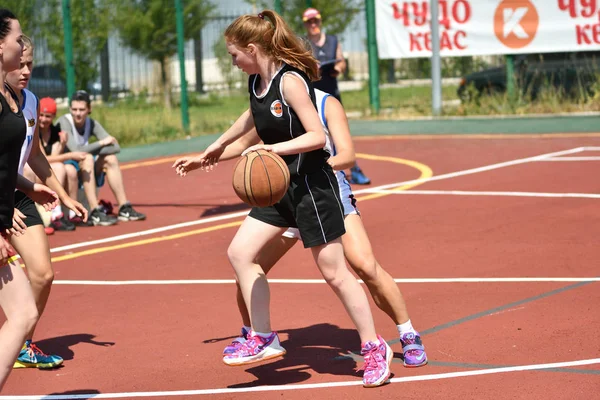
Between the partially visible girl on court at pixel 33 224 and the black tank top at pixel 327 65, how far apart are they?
633 cm

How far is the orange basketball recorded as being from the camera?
5598 mm

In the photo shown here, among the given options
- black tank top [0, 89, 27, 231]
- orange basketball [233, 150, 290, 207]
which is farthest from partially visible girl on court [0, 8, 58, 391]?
orange basketball [233, 150, 290, 207]

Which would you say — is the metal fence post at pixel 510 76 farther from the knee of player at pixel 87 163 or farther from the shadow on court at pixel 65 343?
the shadow on court at pixel 65 343

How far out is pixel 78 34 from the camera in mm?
19500

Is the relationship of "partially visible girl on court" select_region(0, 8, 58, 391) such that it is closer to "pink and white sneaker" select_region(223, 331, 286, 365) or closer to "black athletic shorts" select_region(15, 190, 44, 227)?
"black athletic shorts" select_region(15, 190, 44, 227)

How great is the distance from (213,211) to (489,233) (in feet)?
12.0

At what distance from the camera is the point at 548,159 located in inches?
592

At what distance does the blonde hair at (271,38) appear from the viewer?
19.4ft

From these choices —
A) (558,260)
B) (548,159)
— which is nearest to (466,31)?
(548,159)

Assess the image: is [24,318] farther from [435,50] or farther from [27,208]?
[435,50]

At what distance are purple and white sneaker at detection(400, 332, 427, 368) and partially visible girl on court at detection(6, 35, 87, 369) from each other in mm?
2134

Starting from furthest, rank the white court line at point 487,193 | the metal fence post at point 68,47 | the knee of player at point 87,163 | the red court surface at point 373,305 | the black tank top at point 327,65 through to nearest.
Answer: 1. the metal fence post at point 68,47
2. the black tank top at point 327,65
3. the white court line at point 487,193
4. the knee of player at point 87,163
5. the red court surface at point 373,305

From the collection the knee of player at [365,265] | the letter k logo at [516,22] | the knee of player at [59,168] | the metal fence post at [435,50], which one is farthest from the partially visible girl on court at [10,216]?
the letter k logo at [516,22]

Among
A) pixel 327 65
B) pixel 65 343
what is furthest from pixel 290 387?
pixel 327 65
